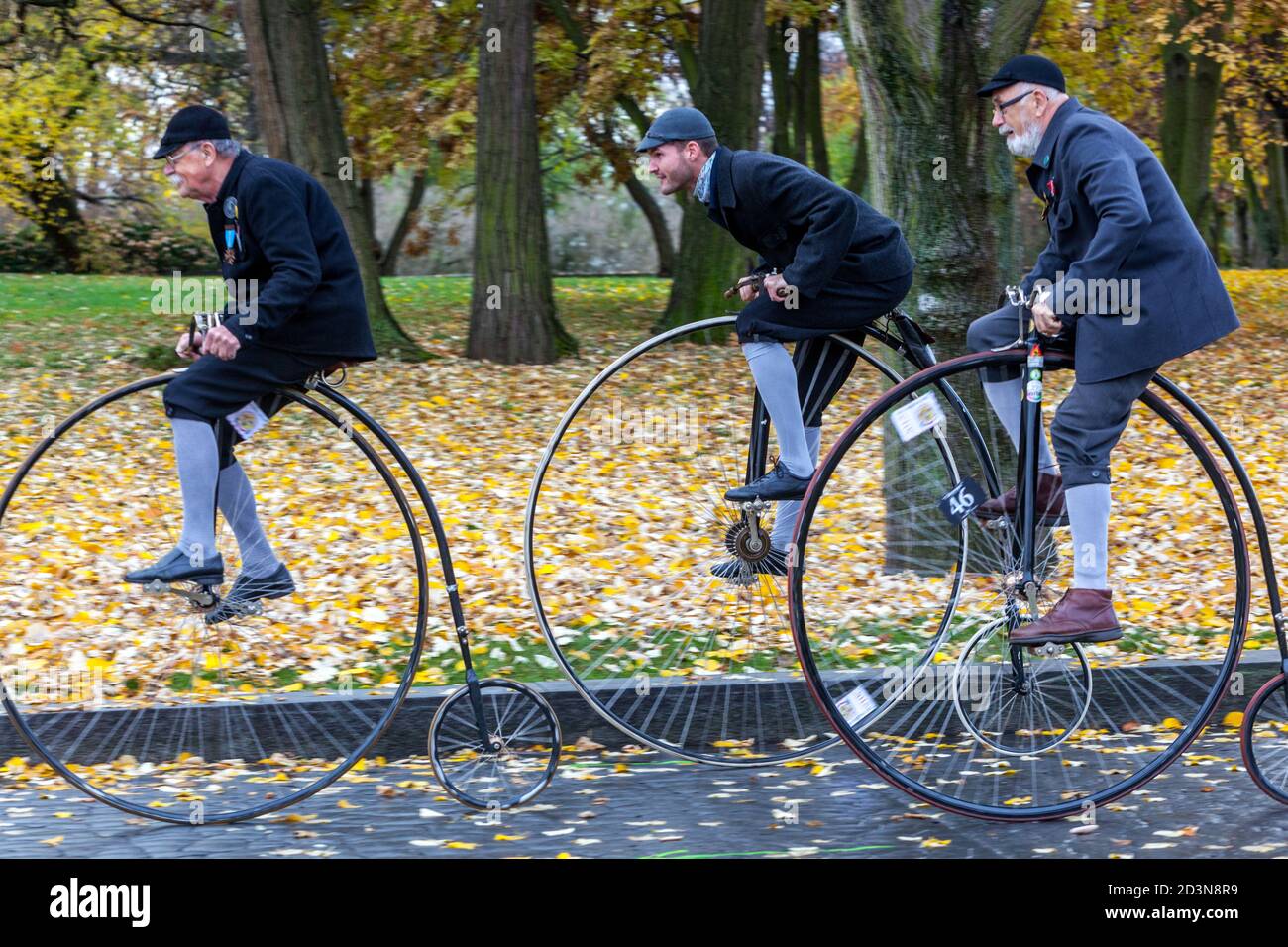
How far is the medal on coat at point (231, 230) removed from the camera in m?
4.65

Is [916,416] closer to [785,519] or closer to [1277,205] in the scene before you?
[785,519]

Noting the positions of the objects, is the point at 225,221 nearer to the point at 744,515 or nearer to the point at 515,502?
the point at 744,515

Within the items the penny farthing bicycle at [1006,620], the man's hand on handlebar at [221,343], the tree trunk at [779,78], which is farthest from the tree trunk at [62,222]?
the man's hand on handlebar at [221,343]

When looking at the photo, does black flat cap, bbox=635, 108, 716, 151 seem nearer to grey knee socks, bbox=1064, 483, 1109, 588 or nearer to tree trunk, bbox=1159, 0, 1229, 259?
grey knee socks, bbox=1064, 483, 1109, 588

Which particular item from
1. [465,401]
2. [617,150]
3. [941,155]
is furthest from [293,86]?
[617,150]

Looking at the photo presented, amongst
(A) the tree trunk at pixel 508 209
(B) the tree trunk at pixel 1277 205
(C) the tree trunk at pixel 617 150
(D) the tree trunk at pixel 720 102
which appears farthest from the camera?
(B) the tree trunk at pixel 1277 205

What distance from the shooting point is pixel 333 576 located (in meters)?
6.02

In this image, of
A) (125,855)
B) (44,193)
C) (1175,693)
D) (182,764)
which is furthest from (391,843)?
(44,193)

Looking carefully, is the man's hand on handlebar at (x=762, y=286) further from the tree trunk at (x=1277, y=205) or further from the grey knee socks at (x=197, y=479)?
the tree trunk at (x=1277, y=205)

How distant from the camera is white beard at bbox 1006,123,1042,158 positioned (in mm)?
4566

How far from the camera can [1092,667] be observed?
562 centimetres

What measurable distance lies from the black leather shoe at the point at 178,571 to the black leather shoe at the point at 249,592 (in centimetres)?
19

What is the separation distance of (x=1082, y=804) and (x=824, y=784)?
873 mm

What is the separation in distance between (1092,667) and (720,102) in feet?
28.8
